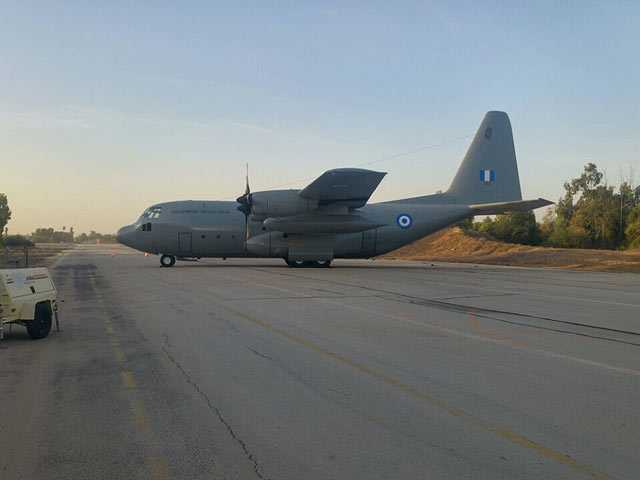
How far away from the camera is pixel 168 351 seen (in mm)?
8227

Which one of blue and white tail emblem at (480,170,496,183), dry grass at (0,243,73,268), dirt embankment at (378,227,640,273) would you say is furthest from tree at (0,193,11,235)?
blue and white tail emblem at (480,170,496,183)

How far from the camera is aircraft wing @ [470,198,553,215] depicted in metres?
28.7

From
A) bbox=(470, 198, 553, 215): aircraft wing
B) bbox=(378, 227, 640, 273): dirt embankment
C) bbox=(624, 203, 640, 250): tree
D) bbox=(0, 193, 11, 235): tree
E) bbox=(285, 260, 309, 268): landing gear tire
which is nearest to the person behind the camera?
bbox=(470, 198, 553, 215): aircraft wing

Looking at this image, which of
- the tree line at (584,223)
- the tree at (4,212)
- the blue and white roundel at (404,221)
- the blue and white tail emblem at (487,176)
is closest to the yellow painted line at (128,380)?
the blue and white roundel at (404,221)

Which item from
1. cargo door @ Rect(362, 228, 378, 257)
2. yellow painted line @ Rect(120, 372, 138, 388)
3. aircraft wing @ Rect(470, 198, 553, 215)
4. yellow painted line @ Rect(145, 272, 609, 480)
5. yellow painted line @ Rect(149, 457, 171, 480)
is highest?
aircraft wing @ Rect(470, 198, 553, 215)

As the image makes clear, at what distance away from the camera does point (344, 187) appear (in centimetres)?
2542

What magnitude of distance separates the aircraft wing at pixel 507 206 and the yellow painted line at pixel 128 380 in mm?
26565

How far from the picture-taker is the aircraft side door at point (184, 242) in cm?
2925

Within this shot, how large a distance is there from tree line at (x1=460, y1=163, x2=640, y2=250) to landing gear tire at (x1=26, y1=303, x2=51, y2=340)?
5443 centimetres

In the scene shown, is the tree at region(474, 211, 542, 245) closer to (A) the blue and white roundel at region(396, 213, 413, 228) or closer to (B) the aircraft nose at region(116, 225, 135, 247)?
(A) the blue and white roundel at region(396, 213, 413, 228)

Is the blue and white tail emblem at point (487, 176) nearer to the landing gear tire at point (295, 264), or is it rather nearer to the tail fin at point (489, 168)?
the tail fin at point (489, 168)

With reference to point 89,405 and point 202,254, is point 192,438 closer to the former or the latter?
point 89,405

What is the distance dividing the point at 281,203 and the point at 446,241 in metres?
39.5

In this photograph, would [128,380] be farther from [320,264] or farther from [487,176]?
[487,176]
